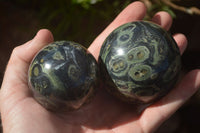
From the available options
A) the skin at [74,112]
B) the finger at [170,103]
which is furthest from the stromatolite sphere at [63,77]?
the finger at [170,103]

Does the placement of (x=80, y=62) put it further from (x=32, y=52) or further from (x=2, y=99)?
(x=2, y=99)

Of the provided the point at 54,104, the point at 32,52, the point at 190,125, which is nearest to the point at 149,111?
the point at 54,104

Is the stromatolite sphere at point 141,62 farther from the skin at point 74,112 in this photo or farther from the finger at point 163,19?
the finger at point 163,19

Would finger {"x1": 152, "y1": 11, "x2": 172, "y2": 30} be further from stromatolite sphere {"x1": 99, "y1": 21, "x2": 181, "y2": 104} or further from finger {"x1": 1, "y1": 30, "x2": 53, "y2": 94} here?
finger {"x1": 1, "y1": 30, "x2": 53, "y2": 94}

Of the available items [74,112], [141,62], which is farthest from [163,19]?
[74,112]

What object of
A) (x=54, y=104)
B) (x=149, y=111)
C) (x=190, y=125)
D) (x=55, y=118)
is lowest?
(x=190, y=125)

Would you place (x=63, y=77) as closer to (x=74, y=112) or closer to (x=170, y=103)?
(x=74, y=112)

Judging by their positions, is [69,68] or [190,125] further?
[190,125]
